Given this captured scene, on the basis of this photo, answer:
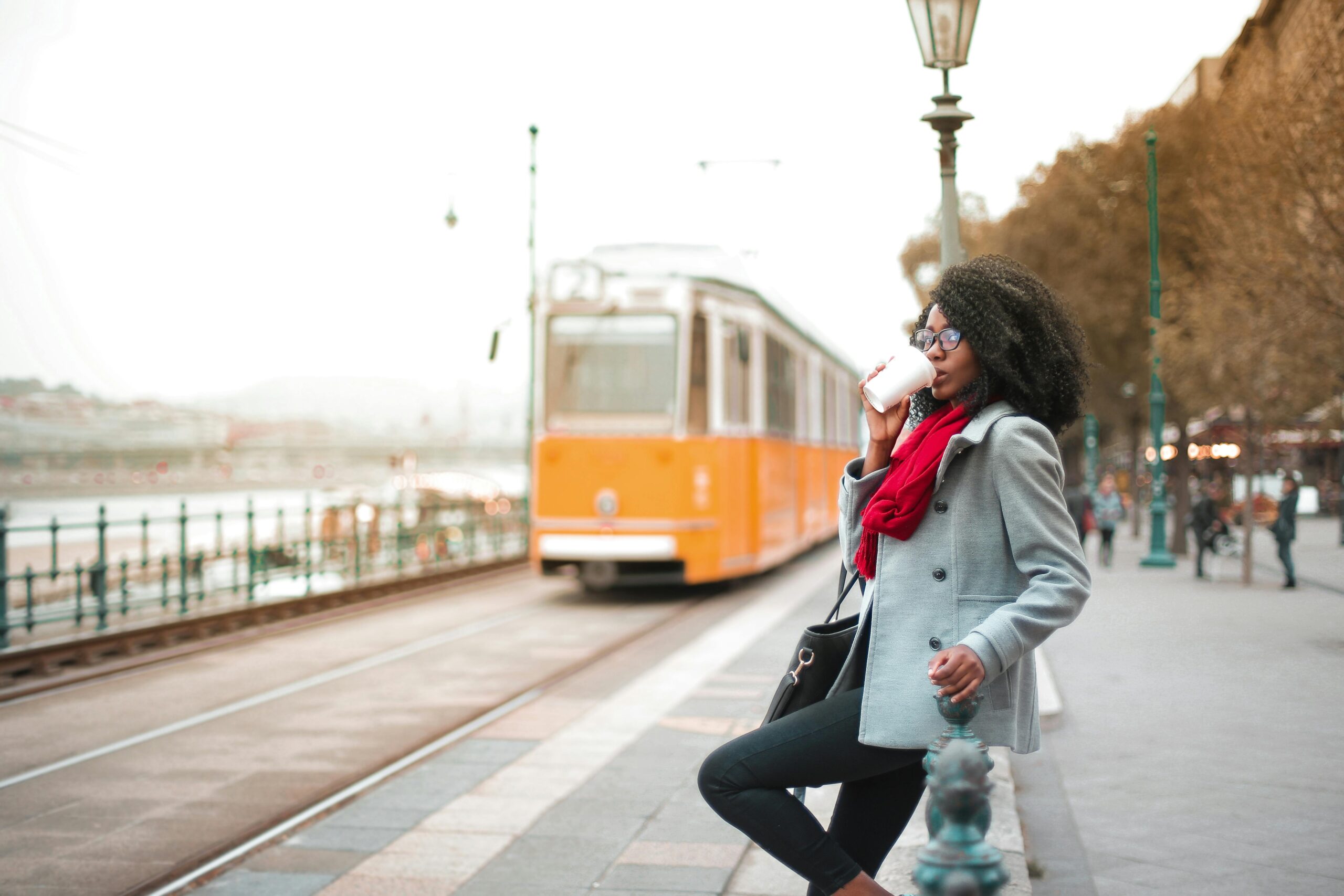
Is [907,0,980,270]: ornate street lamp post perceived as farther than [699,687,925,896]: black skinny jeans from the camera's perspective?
Yes

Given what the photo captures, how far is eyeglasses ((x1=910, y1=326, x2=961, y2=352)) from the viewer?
260 centimetres

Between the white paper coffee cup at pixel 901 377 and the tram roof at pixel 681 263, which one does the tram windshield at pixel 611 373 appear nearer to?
the tram roof at pixel 681 263

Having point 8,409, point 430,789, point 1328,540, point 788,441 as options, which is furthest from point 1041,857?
point 1328,540

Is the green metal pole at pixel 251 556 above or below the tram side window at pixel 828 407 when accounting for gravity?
below

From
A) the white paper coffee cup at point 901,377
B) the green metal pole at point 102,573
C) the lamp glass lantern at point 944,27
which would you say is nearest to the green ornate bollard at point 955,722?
the white paper coffee cup at point 901,377

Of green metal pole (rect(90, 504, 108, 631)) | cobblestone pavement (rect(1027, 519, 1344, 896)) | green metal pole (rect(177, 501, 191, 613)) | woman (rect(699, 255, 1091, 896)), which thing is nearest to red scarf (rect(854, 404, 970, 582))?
woman (rect(699, 255, 1091, 896))

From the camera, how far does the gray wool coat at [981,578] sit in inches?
95.8

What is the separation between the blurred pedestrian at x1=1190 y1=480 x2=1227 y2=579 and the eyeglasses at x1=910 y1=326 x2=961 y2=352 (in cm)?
1661

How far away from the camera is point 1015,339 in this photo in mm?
2553

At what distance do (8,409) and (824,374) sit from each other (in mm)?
12915

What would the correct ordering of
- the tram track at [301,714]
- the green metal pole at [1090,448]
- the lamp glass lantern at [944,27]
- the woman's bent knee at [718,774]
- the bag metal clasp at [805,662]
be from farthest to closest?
the green metal pole at [1090,448] → the lamp glass lantern at [944,27] → the tram track at [301,714] → the bag metal clasp at [805,662] → the woman's bent knee at [718,774]

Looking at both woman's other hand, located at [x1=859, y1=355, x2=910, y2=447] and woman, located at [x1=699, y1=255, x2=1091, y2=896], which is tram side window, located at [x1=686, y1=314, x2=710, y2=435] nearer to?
woman's other hand, located at [x1=859, y1=355, x2=910, y2=447]

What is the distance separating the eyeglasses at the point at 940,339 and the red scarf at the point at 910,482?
0.12 metres

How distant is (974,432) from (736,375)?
1265 centimetres
